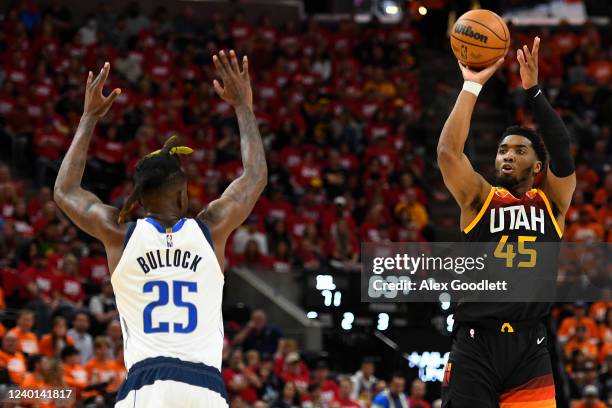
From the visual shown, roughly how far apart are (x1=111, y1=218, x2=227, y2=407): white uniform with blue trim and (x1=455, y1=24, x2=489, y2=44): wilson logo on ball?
7.40 ft

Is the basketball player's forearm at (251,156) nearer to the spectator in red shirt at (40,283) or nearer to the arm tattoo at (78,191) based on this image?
the arm tattoo at (78,191)

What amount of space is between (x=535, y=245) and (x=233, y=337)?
873cm

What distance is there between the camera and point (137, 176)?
5.24 meters

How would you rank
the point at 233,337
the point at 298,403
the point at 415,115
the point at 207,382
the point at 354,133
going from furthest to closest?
the point at 415,115 → the point at 354,133 → the point at 233,337 → the point at 298,403 → the point at 207,382

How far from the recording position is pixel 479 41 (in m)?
6.62

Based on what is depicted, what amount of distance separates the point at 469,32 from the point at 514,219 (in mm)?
1108

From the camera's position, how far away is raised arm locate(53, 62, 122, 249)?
5262 mm

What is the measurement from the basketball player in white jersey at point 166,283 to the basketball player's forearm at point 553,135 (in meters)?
1.92

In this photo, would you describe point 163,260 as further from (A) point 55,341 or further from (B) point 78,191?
(A) point 55,341

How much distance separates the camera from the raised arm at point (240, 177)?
5.31 m

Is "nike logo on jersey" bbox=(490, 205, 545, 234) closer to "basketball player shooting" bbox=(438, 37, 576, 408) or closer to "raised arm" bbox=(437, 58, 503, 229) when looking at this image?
"basketball player shooting" bbox=(438, 37, 576, 408)

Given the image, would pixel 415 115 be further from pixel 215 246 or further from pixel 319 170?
pixel 215 246

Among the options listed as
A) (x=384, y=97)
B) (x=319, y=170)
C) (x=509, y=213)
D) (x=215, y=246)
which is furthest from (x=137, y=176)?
(x=384, y=97)

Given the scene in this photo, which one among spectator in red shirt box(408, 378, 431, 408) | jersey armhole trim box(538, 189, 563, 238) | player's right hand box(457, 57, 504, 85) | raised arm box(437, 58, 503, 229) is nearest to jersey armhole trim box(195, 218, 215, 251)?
raised arm box(437, 58, 503, 229)
